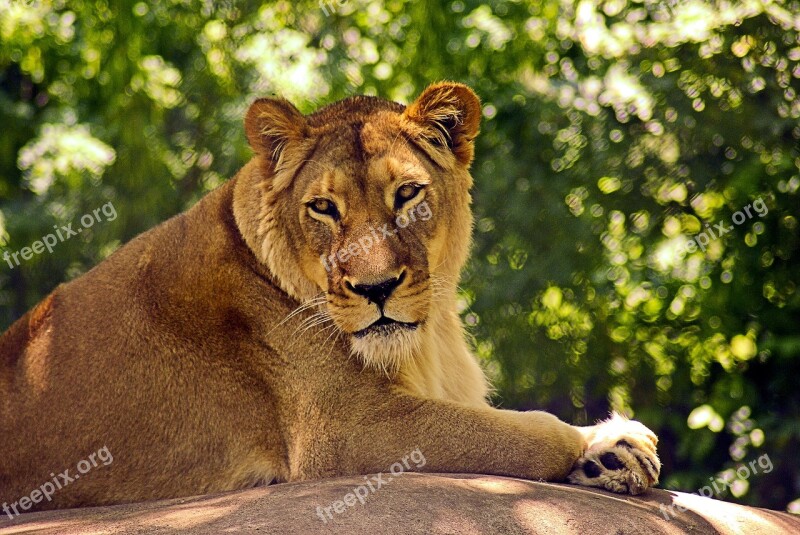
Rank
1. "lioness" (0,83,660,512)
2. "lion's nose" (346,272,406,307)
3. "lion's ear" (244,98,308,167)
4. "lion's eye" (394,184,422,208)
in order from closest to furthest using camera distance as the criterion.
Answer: "lion's nose" (346,272,406,307), "lioness" (0,83,660,512), "lion's eye" (394,184,422,208), "lion's ear" (244,98,308,167)

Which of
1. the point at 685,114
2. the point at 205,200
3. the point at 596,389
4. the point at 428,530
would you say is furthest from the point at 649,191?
the point at 428,530

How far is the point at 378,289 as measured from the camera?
13.0 ft

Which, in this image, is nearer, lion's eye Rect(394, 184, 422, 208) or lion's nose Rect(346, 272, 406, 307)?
lion's nose Rect(346, 272, 406, 307)

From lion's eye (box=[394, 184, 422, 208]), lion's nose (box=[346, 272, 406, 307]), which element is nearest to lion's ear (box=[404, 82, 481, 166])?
lion's eye (box=[394, 184, 422, 208])

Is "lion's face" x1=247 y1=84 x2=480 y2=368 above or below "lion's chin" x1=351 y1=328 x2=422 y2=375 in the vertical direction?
above

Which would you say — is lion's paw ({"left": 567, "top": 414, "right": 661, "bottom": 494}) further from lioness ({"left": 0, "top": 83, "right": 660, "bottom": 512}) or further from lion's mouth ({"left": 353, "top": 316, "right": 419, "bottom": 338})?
lion's mouth ({"left": 353, "top": 316, "right": 419, "bottom": 338})

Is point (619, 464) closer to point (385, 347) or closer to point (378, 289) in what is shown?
point (385, 347)

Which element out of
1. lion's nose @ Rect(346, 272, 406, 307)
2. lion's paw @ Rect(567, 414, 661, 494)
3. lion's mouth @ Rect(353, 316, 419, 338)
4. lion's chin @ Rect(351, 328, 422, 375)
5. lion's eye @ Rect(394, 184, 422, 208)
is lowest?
lion's paw @ Rect(567, 414, 661, 494)

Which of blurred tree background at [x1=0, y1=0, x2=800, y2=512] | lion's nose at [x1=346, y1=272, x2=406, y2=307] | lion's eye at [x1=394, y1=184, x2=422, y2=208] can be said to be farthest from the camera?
blurred tree background at [x1=0, y1=0, x2=800, y2=512]

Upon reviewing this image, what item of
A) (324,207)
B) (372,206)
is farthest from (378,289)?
(324,207)

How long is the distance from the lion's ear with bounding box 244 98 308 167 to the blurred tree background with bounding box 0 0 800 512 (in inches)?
98.9

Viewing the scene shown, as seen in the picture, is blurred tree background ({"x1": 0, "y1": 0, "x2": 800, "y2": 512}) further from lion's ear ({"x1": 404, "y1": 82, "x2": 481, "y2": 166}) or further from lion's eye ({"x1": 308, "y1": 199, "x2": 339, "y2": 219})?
lion's eye ({"x1": 308, "y1": 199, "x2": 339, "y2": 219})

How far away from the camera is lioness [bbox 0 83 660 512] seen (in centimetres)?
405

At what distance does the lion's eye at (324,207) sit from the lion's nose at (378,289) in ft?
1.09
